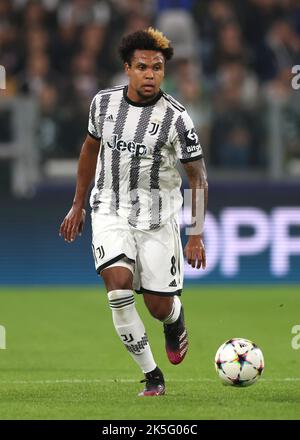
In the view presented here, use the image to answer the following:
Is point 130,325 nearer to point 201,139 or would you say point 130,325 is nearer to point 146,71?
point 146,71

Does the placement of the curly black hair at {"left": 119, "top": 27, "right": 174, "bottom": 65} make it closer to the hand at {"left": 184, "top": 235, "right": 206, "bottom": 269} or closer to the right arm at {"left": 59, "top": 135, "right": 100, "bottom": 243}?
the right arm at {"left": 59, "top": 135, "right": 100, "bottom": 243}

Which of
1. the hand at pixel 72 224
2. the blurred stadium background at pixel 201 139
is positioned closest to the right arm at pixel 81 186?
the hand at pixel 72 224

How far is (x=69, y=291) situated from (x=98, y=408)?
28.1 feet

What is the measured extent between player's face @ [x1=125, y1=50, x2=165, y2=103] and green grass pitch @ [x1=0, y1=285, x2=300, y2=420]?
1.91m

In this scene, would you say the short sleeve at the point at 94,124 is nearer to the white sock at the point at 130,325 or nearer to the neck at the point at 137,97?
the neck at the point at 137,97

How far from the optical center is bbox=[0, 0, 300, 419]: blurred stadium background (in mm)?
14945

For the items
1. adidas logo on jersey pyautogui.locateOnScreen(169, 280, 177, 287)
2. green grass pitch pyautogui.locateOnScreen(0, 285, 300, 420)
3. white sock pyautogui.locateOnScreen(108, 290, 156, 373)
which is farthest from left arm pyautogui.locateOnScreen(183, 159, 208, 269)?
green grass pitch pyautogui.locateOnScreen(0, 285, 300, 420)

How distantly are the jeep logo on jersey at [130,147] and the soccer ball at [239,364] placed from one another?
4.42ft

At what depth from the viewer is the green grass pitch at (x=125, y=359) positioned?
7.29 meters

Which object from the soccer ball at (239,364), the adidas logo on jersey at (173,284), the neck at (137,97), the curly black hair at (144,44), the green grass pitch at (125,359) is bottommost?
the green grass pitch at (125,359)

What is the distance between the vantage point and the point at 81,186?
27.0 ft

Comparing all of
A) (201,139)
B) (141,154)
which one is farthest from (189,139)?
(201,139)

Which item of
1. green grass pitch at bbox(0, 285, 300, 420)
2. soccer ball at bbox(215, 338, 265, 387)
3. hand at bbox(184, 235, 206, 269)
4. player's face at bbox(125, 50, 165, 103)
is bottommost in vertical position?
green grass pitch at bbox(0, 285, 300, 420)

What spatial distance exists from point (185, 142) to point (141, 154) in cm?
29
